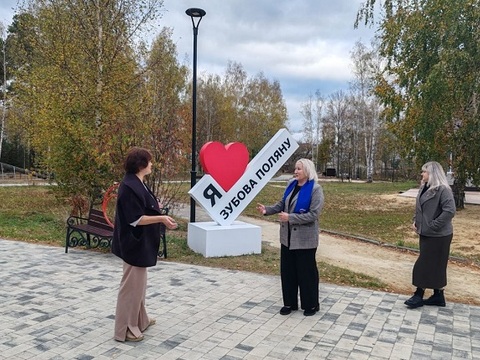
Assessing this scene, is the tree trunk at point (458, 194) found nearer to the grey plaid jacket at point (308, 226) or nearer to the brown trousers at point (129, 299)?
the grey plaid jacket at point (308, 226)

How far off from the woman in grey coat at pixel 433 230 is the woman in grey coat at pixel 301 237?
1.31 meters

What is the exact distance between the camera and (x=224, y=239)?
753cm

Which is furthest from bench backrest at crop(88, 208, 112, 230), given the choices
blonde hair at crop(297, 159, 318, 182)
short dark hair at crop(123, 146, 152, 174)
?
blonde hair at crop(297, 159, 318, 182)

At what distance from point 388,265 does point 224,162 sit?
337 centimetres

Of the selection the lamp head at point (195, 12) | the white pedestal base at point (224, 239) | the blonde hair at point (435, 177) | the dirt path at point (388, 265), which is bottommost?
the dirt path at point (388, 265)

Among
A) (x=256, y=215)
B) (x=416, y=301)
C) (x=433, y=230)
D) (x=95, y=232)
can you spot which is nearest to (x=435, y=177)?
(x=433, y=230)

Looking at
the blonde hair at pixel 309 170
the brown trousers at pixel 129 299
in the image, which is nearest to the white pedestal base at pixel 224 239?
the blonde hair at pixel 309 170

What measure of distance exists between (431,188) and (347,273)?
2.30m

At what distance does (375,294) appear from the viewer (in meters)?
5.64

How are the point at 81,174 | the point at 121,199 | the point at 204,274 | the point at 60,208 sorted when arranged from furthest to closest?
the point at 60,208 < the point at 81,174 < the point at 204,274 < the point at 121,199

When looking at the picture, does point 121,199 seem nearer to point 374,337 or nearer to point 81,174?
point 374,337

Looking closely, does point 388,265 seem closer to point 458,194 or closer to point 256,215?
point 256,215

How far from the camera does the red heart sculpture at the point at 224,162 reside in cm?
767

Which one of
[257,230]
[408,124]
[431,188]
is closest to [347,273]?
[257,230]
